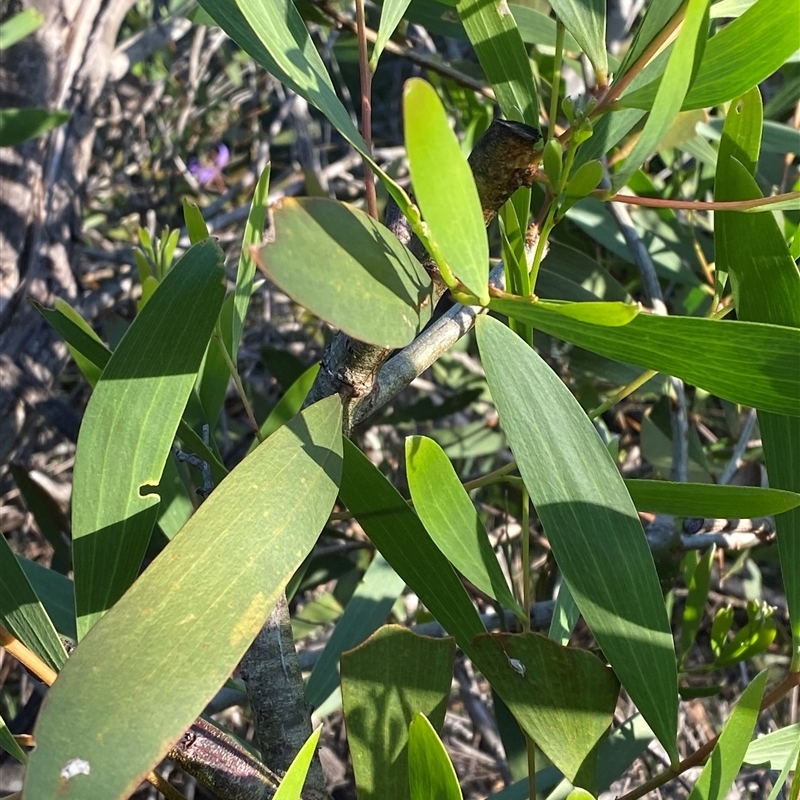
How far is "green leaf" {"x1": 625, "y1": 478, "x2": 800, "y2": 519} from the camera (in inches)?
13.4

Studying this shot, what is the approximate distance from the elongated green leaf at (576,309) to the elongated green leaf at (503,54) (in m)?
0.15

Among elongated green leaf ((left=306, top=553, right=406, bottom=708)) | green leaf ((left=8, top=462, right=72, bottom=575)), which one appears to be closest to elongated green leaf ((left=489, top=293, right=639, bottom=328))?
elongated green leaf ((left=306, top=553, right=406, bottom=708))

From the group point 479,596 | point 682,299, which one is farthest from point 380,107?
point 479,596

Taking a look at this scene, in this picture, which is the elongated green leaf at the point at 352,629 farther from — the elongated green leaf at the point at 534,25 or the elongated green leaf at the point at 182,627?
the elongated green leaf at the point at 534,25

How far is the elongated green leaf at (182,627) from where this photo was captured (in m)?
0.25

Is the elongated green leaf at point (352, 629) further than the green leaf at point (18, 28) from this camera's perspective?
No

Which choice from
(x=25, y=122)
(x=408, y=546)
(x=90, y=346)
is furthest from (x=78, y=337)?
(x=25, y=122)

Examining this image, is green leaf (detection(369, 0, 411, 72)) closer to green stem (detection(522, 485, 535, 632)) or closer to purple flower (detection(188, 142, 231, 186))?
green stem (detection(522, 485, 535, 632))

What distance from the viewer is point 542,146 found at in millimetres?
365

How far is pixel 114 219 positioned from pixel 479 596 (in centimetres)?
146

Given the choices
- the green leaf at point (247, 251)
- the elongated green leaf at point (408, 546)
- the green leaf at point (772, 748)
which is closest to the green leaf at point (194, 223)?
the green leaf at point (247, 251)

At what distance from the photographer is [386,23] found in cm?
40

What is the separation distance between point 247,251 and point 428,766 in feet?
0.84

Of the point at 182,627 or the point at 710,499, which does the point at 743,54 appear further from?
the point at 182,627
